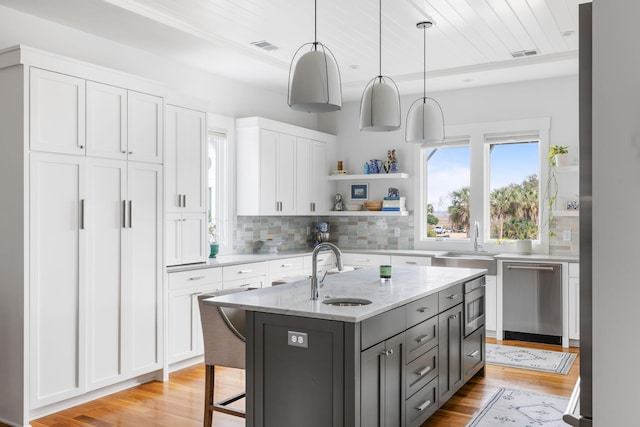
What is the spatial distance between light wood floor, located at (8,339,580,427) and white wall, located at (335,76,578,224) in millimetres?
2398

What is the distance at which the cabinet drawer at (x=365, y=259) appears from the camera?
20.7ft

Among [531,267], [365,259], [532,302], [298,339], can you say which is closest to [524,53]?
[531,267]

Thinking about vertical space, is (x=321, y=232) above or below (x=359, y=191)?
below

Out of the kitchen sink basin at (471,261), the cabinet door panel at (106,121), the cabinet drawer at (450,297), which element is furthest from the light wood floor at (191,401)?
the cabinet door panel at (106,121)

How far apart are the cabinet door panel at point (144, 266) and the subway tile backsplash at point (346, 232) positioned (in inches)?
69.5

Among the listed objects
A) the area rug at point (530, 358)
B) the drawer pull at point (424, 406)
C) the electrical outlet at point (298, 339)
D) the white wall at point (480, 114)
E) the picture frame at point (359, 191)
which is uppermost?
the white wall at point (480, 114)

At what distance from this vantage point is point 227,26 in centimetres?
430

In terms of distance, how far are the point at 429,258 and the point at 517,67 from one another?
2.21 metres

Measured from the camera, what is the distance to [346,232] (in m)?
7.20

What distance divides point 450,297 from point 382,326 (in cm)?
116

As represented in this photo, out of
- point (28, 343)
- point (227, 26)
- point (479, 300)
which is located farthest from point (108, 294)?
point (479, 300)

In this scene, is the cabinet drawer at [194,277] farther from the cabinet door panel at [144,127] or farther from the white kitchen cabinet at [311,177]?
the white kitchen cabinet at [311,177]

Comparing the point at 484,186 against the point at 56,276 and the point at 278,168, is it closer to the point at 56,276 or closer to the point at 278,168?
the point at 278,168

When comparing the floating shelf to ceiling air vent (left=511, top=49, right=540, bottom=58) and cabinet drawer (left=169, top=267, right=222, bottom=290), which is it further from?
cabinet drawer (left=169, top=267, right=222, bottom=290)
